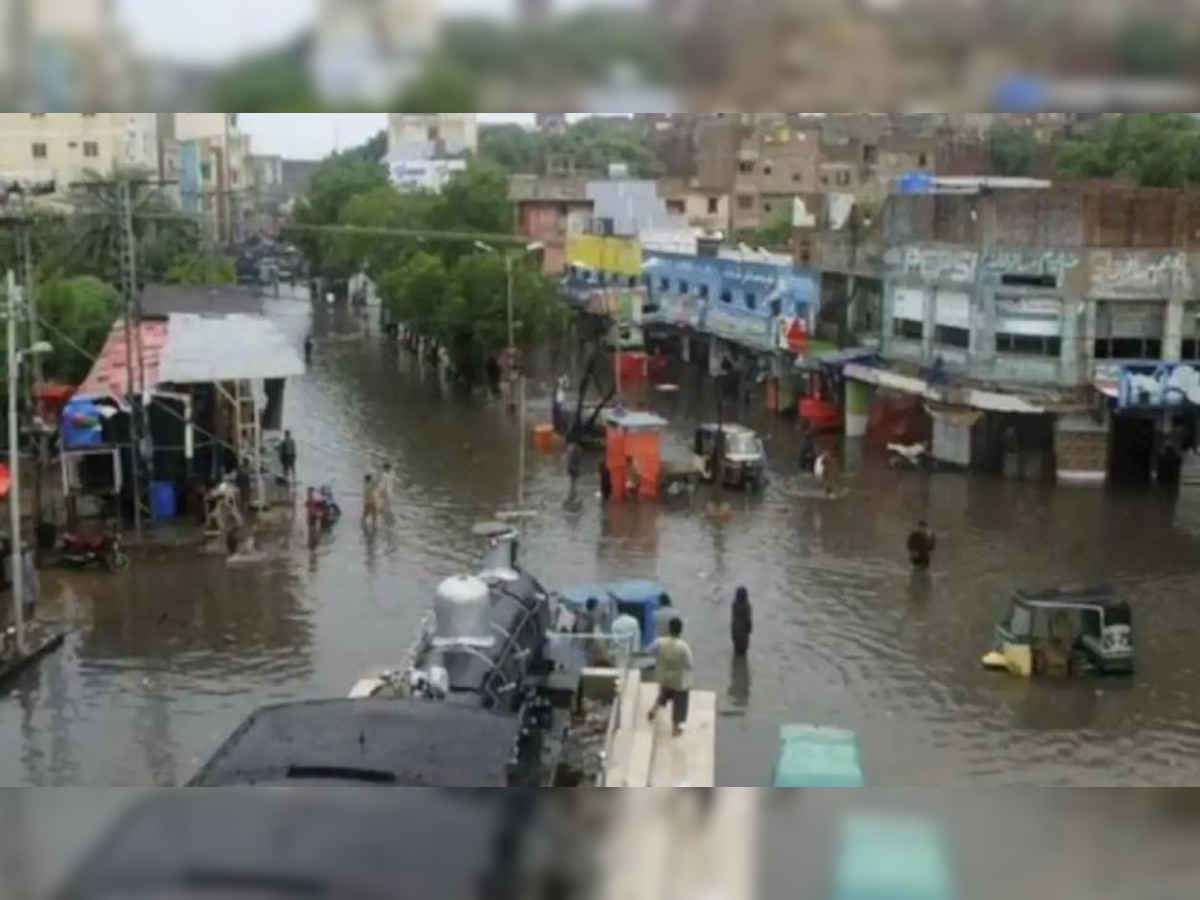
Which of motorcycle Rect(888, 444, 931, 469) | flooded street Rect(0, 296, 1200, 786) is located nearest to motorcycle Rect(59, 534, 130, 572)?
flooded street Rect(0, 296, 1200, 786)

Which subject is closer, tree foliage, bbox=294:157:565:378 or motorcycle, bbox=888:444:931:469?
motorcycle, bbox=888:444:931:469

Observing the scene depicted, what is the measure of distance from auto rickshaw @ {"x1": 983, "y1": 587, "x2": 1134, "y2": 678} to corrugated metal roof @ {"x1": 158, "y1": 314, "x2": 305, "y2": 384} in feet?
28.0

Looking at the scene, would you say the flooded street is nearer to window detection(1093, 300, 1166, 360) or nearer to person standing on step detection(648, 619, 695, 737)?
person standing on step detection(648, 619, 695, 737)

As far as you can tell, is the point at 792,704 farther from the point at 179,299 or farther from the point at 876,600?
the point at 179,299

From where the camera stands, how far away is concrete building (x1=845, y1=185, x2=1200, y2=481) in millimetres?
21922

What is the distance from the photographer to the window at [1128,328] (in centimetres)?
2233

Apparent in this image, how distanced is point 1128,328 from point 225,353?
1179 cm

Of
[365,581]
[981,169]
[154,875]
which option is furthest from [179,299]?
[981,169]

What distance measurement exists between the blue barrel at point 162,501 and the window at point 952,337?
1132cm

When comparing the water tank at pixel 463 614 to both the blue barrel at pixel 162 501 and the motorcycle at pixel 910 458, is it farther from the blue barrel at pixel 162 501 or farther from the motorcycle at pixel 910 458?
the motorcycle at pixel 910 458

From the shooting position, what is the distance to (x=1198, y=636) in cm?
1410

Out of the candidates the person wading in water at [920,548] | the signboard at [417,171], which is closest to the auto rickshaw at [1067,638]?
the person wading in water at [920,548]

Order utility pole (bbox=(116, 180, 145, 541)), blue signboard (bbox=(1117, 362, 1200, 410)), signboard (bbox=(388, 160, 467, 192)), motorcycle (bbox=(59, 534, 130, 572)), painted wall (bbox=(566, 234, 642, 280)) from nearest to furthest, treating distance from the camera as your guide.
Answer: motorcycle (bbox=(59, 534, 130, 572)) → utility pole (bbox=(116, 180, 145, 541)) → blue signboard (bbox=(1117, 362, 1200, 410)) → painted wall (bbox=(566, 234, 642, 280)) → signboard (bbox=(388, 160, 467, 192))

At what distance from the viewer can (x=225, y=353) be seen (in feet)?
61.0
